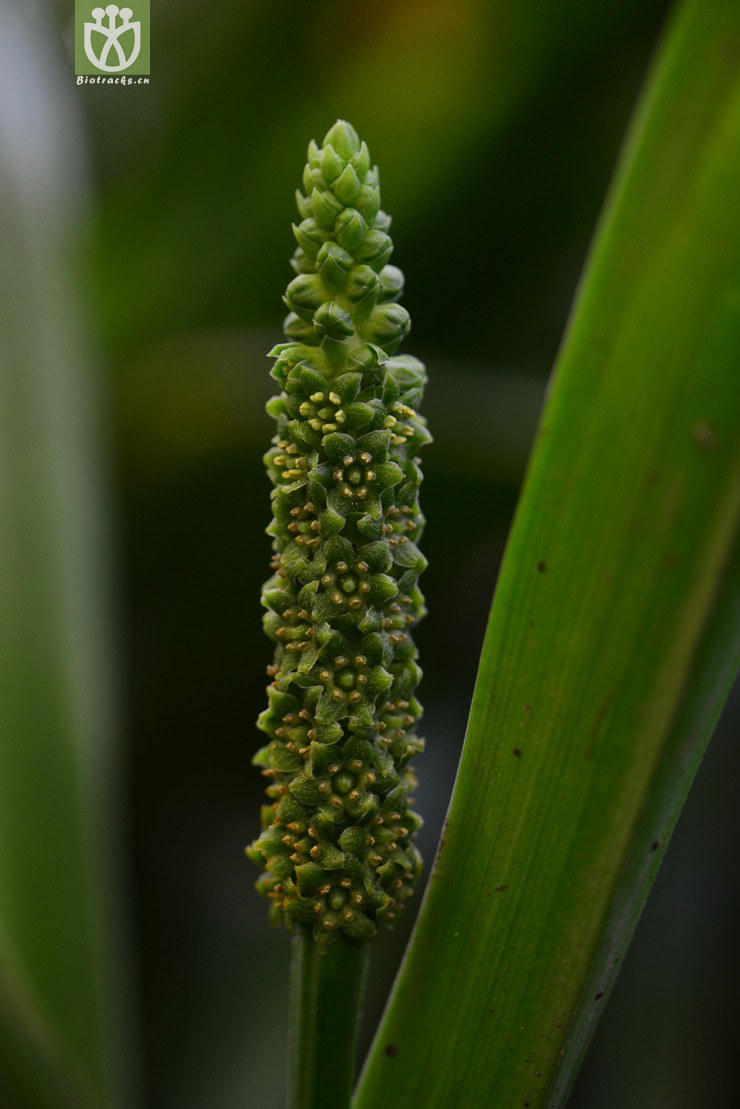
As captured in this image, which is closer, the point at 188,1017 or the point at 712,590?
the point at 712,590

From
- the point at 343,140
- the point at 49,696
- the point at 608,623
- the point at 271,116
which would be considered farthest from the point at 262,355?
the point at 608,623

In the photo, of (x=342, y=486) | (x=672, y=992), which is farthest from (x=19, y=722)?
(x=672, y=992)

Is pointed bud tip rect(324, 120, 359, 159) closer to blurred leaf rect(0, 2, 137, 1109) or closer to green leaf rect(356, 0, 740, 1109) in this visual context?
green leaf rect(356, 0, 740, 1109)

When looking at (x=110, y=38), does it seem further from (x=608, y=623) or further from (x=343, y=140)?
(x=608, y=623)

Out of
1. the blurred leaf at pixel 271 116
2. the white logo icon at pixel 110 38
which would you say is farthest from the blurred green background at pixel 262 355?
the white logo icon at pixel 110 38

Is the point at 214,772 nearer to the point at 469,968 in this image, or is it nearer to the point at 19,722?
the point at 19,722

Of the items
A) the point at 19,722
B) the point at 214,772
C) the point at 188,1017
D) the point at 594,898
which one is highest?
the point at 594,898

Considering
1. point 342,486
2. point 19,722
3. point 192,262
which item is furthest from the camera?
point 192,262
